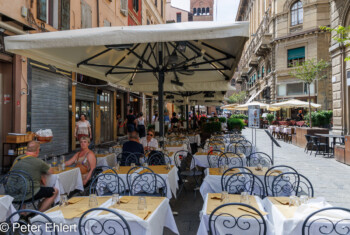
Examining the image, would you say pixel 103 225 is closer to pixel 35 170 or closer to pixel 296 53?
pixel 35 170

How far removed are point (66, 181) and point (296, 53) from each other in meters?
30.0

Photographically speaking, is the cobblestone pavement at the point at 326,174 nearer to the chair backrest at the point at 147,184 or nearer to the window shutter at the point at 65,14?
the chair backrest at the point at 147,184

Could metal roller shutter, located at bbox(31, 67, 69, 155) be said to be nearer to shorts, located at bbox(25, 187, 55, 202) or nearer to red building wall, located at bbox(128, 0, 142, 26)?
shorts, located at bbox(25, 187, 55, 202)

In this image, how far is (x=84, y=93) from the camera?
13.1m

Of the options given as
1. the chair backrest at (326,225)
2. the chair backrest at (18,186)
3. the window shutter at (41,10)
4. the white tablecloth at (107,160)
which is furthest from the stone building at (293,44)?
the chair backrest at (326,225)

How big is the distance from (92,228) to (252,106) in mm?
13428

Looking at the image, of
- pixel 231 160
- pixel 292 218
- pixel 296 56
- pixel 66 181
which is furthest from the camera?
pixel 296 56

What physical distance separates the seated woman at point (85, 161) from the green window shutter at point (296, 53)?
29059 millimetres

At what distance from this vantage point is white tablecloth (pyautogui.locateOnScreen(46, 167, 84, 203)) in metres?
4.73

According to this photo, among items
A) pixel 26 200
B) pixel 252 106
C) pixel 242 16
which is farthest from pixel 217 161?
pixel 242 16

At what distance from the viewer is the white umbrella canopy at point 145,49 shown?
12.6 feet

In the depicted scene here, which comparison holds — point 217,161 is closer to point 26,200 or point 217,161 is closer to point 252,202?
point 252,202

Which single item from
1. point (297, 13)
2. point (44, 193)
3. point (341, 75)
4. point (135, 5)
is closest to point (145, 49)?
point (44, 193)

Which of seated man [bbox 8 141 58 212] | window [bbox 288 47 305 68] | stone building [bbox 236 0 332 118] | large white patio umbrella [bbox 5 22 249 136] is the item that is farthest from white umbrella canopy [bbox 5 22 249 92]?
window [bbox 288 47 305 68]
